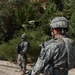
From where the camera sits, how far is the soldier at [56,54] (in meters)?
3.80

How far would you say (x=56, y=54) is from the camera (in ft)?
12.5

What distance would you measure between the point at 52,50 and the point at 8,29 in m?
14.3

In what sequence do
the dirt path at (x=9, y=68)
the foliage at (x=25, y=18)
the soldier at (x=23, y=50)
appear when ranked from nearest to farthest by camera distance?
1. the soldier at (x=23, y=50)
2. the dirt path at (x=9, y=68)
3. the foliage at (x=25, y=18)

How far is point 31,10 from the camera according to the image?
17.4 m

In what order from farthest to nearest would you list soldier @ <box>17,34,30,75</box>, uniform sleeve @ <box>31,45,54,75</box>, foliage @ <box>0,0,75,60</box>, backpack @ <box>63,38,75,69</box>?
foliage @ <box>0,0,75,60</box> → soldier @ <box>17,34,30,75</box> → backpack @ <box>63,38,75,69</box> → uniform sleeve @ <box>31,45,54,75</box>

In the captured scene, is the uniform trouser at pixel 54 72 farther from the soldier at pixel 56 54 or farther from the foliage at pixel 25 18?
the foliage at pixel 25 18

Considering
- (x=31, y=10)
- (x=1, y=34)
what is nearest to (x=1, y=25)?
(x=1, y=34)

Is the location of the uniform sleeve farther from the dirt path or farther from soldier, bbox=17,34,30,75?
the dirt path

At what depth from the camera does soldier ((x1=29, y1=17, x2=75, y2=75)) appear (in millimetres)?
3797

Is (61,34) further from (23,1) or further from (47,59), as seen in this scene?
(23,1)

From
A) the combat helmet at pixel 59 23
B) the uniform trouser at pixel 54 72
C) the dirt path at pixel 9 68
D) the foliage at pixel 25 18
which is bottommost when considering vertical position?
the dirt path at pixel 9 68

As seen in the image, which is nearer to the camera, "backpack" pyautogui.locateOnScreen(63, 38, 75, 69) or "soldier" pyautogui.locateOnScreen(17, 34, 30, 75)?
"backpack" pyautogui.locateOnScreen(63, 38, 75, 69)

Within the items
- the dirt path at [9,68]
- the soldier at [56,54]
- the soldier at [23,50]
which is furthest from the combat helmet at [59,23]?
the dirt path at [9,68]

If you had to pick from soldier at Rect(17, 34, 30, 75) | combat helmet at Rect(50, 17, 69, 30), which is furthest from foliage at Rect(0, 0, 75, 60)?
combat helmet at Rect(50, 17, 69, 30)
